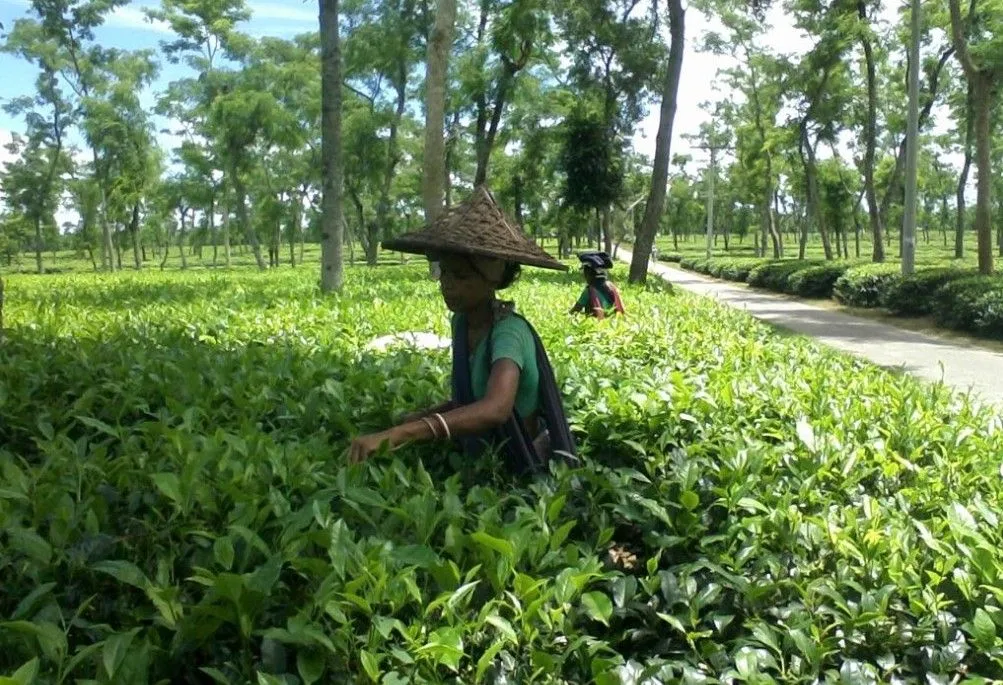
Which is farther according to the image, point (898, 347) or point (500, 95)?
point (500, 95)

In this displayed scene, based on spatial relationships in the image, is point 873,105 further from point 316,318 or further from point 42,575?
point 42,575

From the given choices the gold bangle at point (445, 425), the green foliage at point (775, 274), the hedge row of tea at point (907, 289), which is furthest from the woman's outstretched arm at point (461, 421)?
the green foliage at point (775, 274)

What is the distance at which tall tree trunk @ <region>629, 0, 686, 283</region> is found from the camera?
1780cm

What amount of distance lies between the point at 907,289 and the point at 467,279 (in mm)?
17401

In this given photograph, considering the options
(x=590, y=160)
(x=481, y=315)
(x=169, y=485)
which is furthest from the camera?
(x=590, y=160)

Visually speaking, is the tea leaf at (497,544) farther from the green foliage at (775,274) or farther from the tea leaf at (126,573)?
the green foliage at (775,274)

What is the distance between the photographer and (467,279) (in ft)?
9.39

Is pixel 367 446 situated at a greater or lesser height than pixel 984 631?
greater

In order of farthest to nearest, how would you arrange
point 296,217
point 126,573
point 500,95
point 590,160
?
point 296,217 < point 590,160 < point 500,95 < point 126,573

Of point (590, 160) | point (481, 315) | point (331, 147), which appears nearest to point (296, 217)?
point (590, 160)

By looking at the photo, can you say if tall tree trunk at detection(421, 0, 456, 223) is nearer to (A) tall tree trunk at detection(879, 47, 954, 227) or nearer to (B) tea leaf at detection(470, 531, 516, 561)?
(B) tea leaf at detection(470, 531, 516, 561)

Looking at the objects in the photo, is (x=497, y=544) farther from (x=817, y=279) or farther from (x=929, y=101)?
(x=929, y=101)

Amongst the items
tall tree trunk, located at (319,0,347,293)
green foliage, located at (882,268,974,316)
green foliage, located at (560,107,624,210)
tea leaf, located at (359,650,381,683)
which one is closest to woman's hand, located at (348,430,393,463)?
tea leaf, located at (359,650,381,683)

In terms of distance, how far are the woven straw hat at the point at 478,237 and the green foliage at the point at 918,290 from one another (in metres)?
16.0
